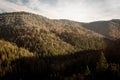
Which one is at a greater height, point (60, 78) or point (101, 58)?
point (101, 58)

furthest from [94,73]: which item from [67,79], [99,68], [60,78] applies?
[60,78]

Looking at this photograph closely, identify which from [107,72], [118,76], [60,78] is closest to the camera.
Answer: [118,76]

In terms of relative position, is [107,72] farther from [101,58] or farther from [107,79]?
[101,58]

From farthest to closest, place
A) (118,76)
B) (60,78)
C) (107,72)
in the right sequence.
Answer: (60,78) → (107,72) → (118,76)

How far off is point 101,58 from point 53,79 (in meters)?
Result: 43.8

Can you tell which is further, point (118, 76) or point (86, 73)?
point (86, 73)

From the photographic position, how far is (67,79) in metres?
171

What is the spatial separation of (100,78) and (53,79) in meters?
48.1

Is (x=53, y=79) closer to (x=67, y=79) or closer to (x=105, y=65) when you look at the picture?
(x=67, y=79)

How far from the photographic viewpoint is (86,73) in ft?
561

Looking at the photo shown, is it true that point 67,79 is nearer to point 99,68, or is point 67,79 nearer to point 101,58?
point 99,68

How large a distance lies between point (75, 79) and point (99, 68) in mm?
19742

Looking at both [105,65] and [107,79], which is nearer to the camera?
[107,79]

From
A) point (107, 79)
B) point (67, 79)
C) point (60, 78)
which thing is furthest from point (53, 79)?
point (107, 79)
